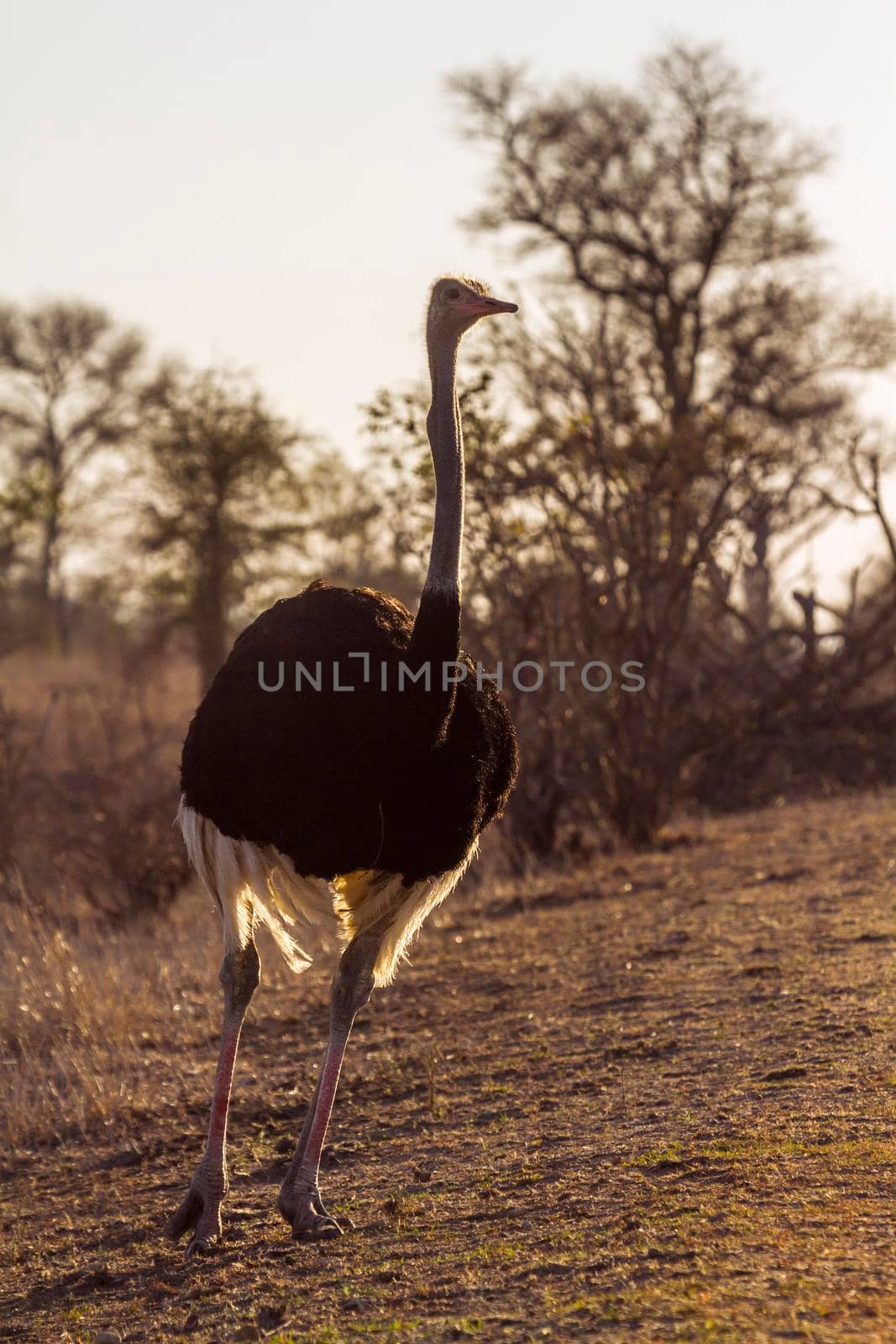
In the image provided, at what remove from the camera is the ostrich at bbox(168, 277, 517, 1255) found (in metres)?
4.52

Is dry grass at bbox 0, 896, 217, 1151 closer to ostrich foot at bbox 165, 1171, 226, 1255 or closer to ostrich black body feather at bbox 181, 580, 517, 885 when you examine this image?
ostrich foot at bbox 165, 1171, 226, 1255

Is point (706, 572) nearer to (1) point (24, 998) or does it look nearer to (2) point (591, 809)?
(2) point (591, 809)

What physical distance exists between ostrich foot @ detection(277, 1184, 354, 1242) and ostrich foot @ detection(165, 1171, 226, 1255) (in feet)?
0.53

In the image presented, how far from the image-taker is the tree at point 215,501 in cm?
2228

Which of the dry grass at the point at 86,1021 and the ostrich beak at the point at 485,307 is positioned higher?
the ostrich beak at the point at 485,307

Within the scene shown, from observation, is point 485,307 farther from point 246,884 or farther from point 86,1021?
point 86,1021

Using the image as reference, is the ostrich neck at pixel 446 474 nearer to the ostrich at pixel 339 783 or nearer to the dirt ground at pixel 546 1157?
the ostrich at pixel 339 783

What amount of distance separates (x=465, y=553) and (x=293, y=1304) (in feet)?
21.0

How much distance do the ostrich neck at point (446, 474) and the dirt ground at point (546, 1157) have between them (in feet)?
5.11

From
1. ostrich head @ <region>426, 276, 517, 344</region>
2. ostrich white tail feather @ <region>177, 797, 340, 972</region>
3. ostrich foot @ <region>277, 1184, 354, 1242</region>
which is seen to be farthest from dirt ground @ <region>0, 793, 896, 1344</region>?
ostrich head @ <region>426, 276, 517, 344</region>

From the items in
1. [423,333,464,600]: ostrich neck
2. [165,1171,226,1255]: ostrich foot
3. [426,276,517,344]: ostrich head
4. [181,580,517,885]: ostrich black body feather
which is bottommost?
[165,1171,226,1255]: ostrich foot

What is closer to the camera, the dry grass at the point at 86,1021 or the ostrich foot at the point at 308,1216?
the ostrich foot at the point at 308,1216

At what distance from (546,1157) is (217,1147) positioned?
87 cm

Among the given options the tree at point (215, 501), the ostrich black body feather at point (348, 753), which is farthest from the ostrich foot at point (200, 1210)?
the tree at point (215, 501)
